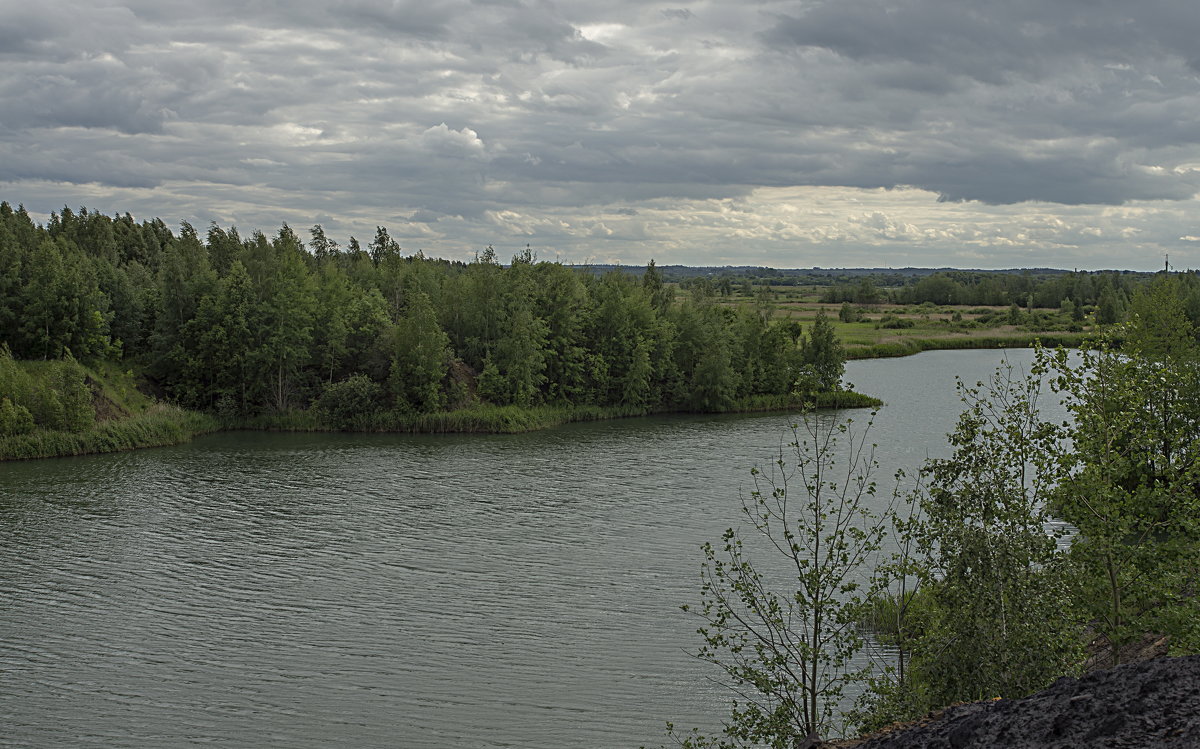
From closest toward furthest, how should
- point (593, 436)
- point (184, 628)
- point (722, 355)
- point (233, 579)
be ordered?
point (184, 628) < point (233, 579) < point (593, 436) < point (722, 355)

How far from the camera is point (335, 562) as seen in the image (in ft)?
109

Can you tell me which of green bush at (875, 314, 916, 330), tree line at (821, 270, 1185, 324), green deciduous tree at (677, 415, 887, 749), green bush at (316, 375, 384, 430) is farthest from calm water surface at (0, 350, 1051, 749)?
tree line at (821, 270, 1185, 324)

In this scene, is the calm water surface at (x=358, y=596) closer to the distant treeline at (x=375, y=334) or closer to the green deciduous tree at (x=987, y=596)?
the green deciduous tree at (x=987, y=596)

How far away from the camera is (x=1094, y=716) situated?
33.0ft

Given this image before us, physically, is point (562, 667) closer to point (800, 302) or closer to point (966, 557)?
point (966, 557)

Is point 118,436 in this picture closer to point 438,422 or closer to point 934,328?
point 438,422

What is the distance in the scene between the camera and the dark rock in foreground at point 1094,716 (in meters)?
9.62

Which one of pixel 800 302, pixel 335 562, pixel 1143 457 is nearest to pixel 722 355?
pixel 335 562

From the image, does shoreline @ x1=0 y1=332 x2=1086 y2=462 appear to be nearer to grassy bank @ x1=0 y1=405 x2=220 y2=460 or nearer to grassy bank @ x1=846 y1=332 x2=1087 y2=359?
grassy bank @ x1=0 y1=405 x2=220 y2=460

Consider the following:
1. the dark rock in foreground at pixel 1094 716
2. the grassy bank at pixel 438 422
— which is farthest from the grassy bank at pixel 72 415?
the dark rock in foreground at pixel 1094 716

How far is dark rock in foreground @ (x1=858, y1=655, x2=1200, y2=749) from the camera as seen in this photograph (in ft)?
31.6

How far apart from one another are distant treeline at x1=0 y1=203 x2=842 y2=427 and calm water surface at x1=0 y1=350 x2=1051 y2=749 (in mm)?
11682

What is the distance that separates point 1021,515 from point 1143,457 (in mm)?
1980

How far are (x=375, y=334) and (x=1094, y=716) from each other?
6314cm
